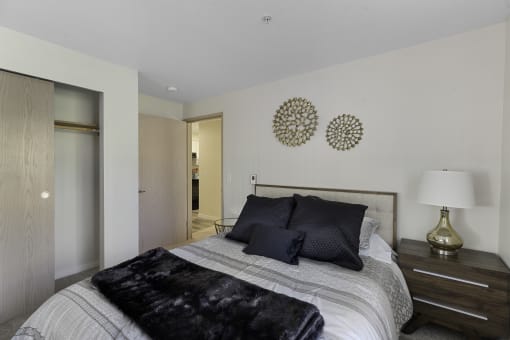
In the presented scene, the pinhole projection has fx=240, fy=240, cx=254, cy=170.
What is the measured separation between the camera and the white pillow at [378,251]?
1887 mm

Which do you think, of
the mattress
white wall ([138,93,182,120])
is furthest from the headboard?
white wall ([138,93,182,120])

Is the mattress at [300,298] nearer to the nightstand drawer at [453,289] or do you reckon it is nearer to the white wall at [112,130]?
the nightstand drawer at [453,289]

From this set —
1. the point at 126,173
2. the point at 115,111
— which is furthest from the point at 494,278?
the point at 115,111

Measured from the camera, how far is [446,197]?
1733mm

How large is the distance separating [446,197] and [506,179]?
44cm

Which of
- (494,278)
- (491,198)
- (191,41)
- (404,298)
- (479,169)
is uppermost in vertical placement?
(191,41)

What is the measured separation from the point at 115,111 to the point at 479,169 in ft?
11.2

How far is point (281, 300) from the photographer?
47.1 inches

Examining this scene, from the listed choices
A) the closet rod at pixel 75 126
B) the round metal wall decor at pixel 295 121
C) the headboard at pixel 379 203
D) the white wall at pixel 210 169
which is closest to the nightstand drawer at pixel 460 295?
the headboard at pixel 379 203

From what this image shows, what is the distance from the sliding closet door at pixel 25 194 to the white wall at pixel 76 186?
598 millimetres

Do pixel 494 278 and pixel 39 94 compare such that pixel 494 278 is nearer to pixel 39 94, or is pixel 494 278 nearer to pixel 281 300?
pixel 281 300

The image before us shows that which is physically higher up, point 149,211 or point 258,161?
point 258,161

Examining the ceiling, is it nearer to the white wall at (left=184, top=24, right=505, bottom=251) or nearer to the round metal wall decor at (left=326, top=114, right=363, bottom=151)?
the white wall at (left=184, top=24, right=505, bottom=251)

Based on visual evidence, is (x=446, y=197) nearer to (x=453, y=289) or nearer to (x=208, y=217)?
(x=453, y=289)
